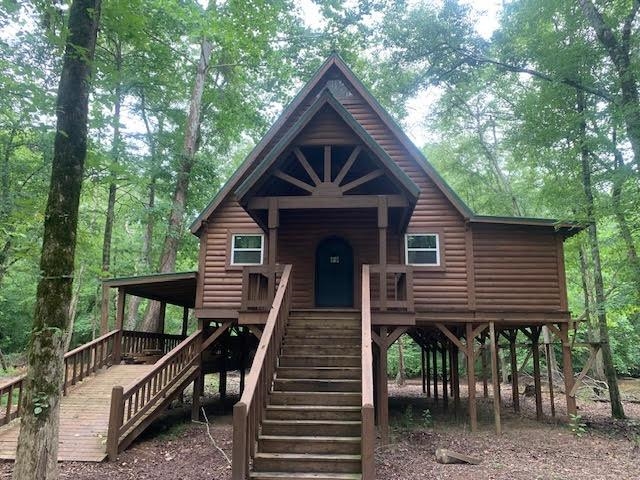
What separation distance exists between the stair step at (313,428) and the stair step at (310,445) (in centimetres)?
21

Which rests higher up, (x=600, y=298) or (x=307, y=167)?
(x=307, y=167)

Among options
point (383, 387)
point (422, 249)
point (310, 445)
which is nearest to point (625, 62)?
point (422, 249)

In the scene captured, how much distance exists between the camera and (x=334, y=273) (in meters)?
12.8

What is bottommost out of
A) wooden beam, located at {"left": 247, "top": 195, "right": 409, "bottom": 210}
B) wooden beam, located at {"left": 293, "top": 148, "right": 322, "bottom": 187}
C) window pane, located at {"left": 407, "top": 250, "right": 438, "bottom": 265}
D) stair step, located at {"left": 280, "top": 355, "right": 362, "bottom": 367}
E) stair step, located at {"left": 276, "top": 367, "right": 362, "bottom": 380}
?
stair step, located at {"left": 276, "top": 367, "right": 362, "bottom": 380}

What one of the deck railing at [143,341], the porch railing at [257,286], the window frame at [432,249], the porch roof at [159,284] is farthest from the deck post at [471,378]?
the deck railing at [143,341]

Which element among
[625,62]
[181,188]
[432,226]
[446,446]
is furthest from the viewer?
[181,188]

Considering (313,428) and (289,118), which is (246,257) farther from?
(313,428)

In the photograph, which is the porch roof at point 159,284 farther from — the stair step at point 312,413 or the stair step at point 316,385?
the stair step at point 312,413

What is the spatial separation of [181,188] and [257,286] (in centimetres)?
1015

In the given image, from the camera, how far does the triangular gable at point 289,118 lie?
12.3 m

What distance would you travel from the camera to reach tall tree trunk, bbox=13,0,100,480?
505cm

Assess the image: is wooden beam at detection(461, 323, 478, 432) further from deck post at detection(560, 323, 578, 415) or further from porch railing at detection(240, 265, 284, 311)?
porch railing at detection(240, 265, 284, 311)

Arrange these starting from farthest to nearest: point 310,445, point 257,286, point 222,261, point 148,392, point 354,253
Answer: point 222,261 < point 354,253 < point 257,286 < point 148,392 < point 310,445

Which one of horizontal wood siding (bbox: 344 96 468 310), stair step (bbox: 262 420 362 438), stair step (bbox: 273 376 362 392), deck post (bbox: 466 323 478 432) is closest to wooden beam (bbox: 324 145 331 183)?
horizontal wood siding (bbox: 344 96 468 310)
